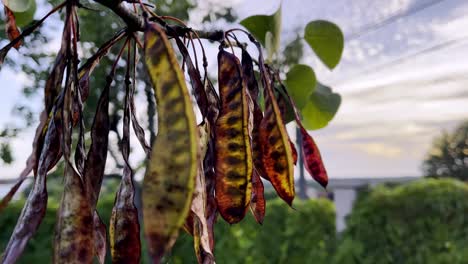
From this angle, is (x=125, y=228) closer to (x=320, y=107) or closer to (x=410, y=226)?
(x=320, y=107)

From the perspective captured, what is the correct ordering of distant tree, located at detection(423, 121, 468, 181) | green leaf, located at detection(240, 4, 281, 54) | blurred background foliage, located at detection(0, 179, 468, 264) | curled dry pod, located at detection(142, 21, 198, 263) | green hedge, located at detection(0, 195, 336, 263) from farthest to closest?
distant tree, located at detection(423, 121, 468, 181), green hedge, located at detection(0, 195, 336, 263), blurred background foliage, located at detection(0, 179, 468, 264), green leaf, located at detection(240, 4, 281, 54), curled dry pod, located at detection(142, 21, 198, 263)

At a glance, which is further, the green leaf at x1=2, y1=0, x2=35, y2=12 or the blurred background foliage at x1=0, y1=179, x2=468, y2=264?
the blurred background foliage at x1=0, y1=179, x2=468, y2=264

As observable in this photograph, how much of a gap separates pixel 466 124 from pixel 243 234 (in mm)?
22187

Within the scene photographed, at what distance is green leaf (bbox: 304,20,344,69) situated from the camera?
2.29 feet

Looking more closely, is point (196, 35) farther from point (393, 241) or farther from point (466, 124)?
point (466, 124)

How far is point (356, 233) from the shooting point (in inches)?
131

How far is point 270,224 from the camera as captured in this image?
11.5 feet

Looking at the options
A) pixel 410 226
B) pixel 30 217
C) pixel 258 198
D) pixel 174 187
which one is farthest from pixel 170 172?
pixel 410 226

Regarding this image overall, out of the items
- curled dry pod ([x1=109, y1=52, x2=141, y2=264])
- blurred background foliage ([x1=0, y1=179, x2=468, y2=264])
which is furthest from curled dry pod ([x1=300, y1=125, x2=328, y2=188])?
blurred background foliage ([x1=0, y1=179, x2=468, y2=264])

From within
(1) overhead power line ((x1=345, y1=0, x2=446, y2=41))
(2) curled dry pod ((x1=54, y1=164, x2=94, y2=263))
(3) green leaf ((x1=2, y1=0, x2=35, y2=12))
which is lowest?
(2) curled dry pod ((x1=54, y1=164, x2=94, y2=263))

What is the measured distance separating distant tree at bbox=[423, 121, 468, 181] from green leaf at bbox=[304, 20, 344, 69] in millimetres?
23074

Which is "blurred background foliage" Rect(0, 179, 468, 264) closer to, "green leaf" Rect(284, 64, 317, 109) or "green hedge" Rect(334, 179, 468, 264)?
"green hedge" Rect(334, 179, 468, 264)

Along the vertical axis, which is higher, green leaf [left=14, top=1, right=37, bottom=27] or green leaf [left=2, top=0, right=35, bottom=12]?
green leaf [left=14, top=1, right=37, bottom=27]

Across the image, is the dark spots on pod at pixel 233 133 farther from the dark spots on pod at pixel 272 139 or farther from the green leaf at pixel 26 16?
the green leaf at pixel 26 16
